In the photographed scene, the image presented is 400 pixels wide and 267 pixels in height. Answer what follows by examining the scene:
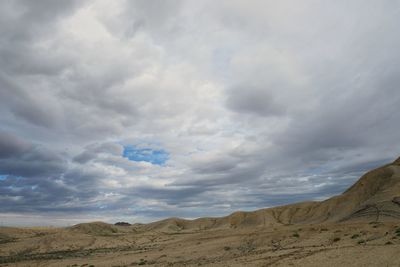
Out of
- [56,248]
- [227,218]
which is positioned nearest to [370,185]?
[227,218]

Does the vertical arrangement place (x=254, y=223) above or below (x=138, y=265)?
above

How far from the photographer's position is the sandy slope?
1164 inches

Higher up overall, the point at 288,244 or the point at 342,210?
the point at 342,210

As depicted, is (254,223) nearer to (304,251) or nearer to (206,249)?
(206,249)

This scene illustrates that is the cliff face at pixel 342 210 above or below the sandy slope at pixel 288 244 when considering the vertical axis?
above

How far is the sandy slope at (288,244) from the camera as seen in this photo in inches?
1164

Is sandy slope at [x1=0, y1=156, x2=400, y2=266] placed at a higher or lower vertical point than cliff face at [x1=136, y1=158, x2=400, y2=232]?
lower

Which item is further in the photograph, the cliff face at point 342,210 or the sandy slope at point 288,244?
the cliff face at point 342,210

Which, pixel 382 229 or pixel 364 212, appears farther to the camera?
pixel 364 212

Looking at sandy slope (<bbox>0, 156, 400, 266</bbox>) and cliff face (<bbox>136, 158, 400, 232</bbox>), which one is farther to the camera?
cliff face (<bbox>136, 158, 400, 232</bbox>)

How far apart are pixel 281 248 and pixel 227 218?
10241 centimetres

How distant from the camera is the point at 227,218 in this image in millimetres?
138250

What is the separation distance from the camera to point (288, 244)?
131 ft

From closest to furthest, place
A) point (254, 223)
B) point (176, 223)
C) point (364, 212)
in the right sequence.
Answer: point (364, 212), point (254, 223), point (176, 223)
